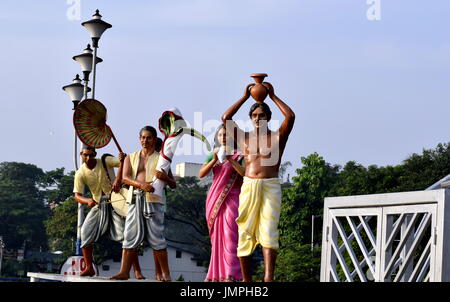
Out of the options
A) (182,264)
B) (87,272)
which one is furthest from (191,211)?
(87,272)

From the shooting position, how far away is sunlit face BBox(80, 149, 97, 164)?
11586 mm

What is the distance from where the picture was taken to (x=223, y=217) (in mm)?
9820

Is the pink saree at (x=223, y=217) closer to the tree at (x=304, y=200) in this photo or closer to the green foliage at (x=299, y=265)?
the green foliage at (x=299, y=265)

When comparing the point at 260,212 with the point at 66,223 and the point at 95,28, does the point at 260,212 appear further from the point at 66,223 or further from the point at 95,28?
the point at 66,223

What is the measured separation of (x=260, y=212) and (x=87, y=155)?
3561 millimetres

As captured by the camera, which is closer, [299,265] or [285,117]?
[285,117]

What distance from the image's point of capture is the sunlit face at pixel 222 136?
9047 millimetres

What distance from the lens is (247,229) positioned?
867 centimetres

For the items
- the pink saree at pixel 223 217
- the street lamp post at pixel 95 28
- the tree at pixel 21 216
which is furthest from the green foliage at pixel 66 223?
the pink saree at pixel 223 217

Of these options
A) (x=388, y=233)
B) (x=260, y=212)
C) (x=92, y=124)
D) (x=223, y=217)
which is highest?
(x=92, y=124)

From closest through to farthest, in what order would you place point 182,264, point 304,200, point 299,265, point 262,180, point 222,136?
point 262,180 → point 222,136 → point 299,265 → point 304,200 → point 182,264

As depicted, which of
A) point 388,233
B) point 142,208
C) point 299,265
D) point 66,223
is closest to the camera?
point 388,233
